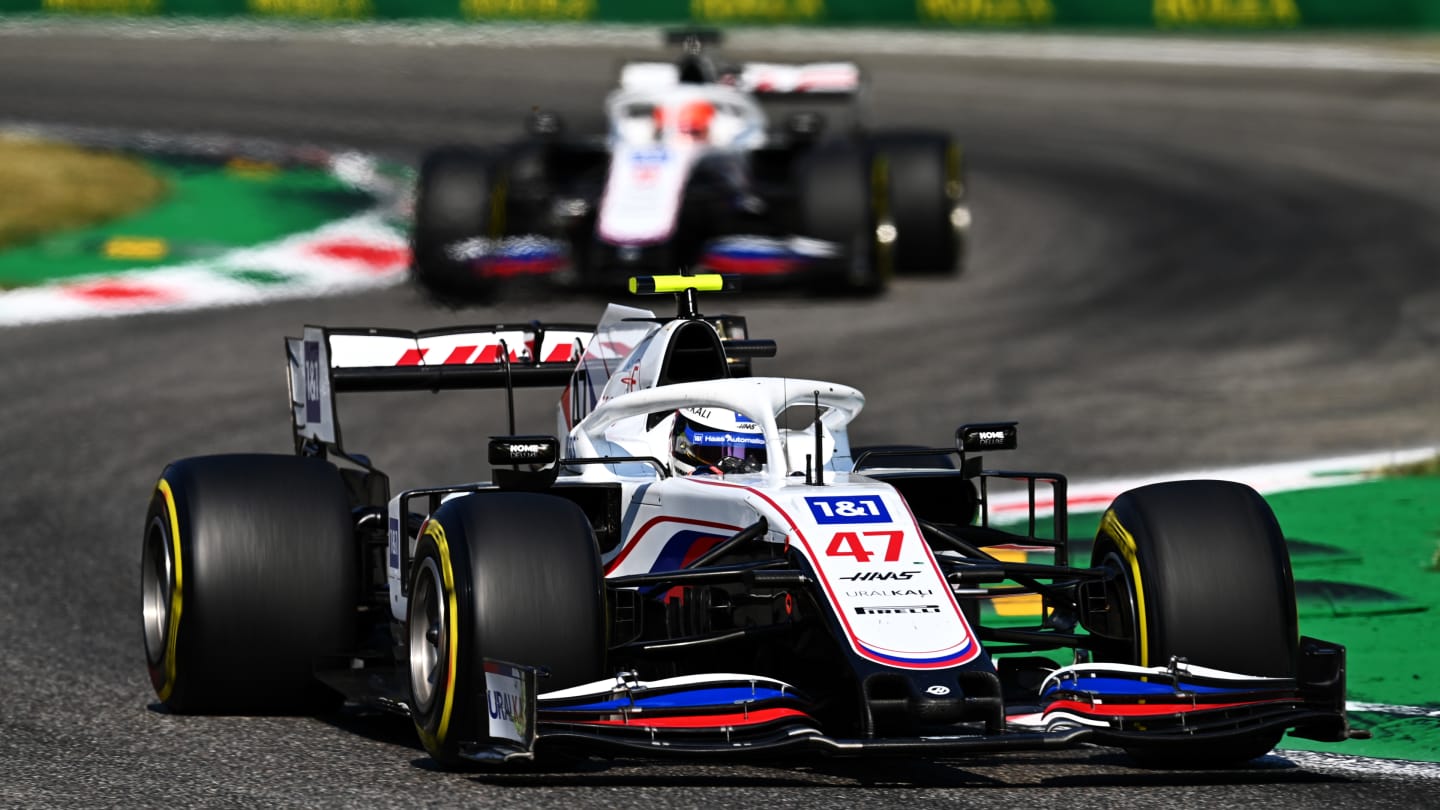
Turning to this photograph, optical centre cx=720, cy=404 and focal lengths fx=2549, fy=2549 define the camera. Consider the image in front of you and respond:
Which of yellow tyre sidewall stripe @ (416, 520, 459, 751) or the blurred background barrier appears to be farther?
the blurred background barrier

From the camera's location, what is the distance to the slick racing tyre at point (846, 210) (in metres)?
19.9

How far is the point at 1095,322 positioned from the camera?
64.4 feet

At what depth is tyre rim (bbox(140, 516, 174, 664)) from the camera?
947cm

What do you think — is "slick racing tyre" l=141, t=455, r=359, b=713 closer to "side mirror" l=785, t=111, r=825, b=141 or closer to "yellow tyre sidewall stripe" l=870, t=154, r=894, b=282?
"yellow tyre sidewall stripe" l=870, t=154, r=894, b=282

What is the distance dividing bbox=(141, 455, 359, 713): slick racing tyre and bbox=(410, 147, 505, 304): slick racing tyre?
34.9 ft

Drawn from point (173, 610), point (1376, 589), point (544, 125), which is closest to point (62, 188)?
point (544, 125)

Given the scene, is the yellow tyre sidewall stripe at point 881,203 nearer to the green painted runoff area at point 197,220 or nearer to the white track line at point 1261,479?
the green painted runoff area at point 197,220

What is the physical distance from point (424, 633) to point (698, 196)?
38.4 feet

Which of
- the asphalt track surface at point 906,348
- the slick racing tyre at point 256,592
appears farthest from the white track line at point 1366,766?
the slick racing tyre at point 256,592

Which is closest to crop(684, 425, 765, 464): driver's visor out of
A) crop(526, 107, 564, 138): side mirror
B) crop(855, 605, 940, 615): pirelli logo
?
crop(855, 605, 940, 615): pirelli logo

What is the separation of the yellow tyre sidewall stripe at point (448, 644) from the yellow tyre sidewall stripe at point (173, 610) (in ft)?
4.63

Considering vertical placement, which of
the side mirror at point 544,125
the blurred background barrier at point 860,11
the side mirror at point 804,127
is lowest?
the side mirror at point 804,127

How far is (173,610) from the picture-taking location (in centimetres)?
927

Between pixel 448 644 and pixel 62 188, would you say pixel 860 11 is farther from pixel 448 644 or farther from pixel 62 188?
pixel 448 644
